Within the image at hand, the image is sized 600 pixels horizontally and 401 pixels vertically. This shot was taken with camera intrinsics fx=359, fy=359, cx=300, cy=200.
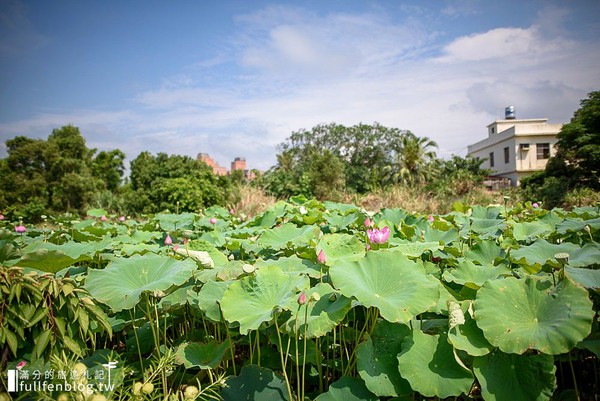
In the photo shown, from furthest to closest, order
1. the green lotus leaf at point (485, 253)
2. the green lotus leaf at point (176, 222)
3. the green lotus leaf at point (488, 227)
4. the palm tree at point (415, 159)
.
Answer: the palm tree at point (415, 159) → the green lotus leaf at point (176, 222) → the green lotus leaf at point (488, 227) → the green lotus leaf at point (485, 253)

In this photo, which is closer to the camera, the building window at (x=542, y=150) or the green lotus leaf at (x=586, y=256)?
the green lotus leaf at (x=586, y=256)

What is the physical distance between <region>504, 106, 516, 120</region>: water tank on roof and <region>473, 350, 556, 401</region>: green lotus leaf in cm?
4001

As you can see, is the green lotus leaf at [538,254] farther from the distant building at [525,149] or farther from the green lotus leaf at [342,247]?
the distant building at [525,149]

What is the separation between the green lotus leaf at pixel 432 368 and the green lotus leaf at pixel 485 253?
2.51ft

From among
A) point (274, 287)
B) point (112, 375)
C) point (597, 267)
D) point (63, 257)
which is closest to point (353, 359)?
point (274, 287)

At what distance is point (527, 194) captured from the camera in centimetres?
1130

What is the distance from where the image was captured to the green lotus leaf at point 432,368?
1013 mm

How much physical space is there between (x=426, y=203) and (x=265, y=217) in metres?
7.18

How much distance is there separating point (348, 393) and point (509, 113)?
40.4 meters

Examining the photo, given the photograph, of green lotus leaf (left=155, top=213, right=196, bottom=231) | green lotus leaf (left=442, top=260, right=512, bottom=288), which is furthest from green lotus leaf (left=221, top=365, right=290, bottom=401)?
green lotus leaf (left=155, top=213, right=196, bottom=231)

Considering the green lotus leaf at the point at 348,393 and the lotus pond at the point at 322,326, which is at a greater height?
the lotus pond at the point at 322,326

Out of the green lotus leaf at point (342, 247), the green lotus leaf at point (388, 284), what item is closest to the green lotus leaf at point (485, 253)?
the green lotus leaf at point (342, 247)

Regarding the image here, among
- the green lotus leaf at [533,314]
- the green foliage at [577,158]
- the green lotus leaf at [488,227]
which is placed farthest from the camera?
the green foliage at [577,158]

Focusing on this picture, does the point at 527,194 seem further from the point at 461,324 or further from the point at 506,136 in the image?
the point at 506,136
